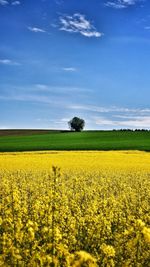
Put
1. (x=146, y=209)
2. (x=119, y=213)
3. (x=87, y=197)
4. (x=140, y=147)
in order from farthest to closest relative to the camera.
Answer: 1. (x=140, y=147)
2. (x=87, y=197)
3. (x=146, y=209)
4. (x=119, y=213)

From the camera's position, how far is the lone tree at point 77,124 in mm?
103875

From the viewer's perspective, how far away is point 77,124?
103875 mm

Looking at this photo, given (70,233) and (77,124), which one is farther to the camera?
(77,124)

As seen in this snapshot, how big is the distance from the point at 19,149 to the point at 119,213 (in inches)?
1594

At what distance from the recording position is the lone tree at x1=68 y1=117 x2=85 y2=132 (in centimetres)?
10388

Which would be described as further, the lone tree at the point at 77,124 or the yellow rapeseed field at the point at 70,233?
the lone tree at the point at 77,124

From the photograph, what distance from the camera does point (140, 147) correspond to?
47750 millimetres

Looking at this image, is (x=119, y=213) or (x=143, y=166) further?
(x=143, y=166)

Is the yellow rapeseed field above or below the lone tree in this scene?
below

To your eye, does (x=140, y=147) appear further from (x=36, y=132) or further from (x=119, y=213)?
(x=119, y=213)

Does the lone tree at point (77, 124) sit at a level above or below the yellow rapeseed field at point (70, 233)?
above

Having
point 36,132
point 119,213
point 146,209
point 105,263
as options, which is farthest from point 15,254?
point 36,132

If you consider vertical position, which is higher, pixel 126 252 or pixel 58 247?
pixel 58 247

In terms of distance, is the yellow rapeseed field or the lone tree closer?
the yellow rapeseed field
